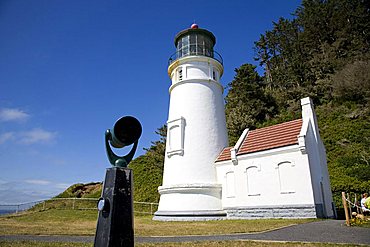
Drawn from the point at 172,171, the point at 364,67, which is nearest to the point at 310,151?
the point at 172,171

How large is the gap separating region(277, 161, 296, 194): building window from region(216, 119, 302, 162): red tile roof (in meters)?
1.05

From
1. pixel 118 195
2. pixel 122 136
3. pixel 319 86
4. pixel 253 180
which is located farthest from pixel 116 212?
pixel 319 86

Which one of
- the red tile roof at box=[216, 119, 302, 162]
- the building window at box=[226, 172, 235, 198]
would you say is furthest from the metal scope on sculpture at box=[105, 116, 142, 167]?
the building window at box=[226, 172, 235, 198]

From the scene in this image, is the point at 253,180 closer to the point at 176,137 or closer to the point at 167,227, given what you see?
the point at 176,137

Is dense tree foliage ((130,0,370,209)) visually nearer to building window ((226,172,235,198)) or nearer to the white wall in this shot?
the white wall

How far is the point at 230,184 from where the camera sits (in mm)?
14812

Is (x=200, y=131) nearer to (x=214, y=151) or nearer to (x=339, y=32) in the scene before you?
(x=214, y=151)

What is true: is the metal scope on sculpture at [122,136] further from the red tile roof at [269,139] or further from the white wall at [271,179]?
the red tile roof at [269,139]

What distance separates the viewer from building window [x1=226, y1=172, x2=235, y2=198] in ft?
47.9

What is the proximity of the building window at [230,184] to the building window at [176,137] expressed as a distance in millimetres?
3171

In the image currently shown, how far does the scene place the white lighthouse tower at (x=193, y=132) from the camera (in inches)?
575

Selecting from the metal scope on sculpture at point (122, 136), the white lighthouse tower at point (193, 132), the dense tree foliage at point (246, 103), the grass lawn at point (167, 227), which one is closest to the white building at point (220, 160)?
the white lighthouse tower at point (193, 132)

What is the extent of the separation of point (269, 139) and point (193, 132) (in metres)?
4.61

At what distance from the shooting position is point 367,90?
24266 millimetres
